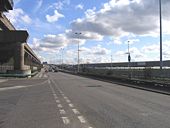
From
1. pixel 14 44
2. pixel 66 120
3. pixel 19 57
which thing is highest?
pixel 14 44

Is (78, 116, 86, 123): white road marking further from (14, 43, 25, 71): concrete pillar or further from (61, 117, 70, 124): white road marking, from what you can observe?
(14, 43, 25, 71): concrete pillar

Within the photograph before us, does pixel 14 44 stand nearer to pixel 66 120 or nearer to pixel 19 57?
pixel 19 57

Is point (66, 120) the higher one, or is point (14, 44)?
point (14, 44)

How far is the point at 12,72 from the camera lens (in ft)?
229

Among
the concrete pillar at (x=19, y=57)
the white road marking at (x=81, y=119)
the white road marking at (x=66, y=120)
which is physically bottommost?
the white road marking at (x=66, y=120)

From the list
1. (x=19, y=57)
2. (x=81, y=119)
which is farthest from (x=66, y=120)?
(x=19, y=57)

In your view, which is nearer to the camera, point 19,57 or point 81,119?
point 81,119

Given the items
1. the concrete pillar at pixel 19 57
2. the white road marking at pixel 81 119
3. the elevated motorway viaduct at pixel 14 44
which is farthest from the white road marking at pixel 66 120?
the concrete pillar at pixel 19 57

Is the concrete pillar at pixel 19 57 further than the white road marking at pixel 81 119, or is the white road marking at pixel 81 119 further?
the concrete pillar at pixel 19 57

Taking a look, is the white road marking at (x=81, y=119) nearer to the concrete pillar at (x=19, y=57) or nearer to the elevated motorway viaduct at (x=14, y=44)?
the elevated motorway viaduct at (x=14, y=44)

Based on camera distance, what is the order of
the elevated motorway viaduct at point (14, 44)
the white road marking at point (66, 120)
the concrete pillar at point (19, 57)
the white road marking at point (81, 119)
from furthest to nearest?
1. the concrete pillar at point (19, 57)
2. the elevated motorway viaduct at point (14, 44)
3. the white road marking at point (81, 119)
4. the white road marking at point (66, 120)

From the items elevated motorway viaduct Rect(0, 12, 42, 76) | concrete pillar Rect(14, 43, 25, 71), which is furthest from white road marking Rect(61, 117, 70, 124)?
concrete pillar Rect(14, 43, 25, 71)

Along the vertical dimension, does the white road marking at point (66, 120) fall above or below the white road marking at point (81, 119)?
below

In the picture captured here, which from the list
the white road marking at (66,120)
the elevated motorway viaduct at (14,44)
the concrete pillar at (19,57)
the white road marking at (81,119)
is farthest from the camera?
the concrete pillar at (19,57)
